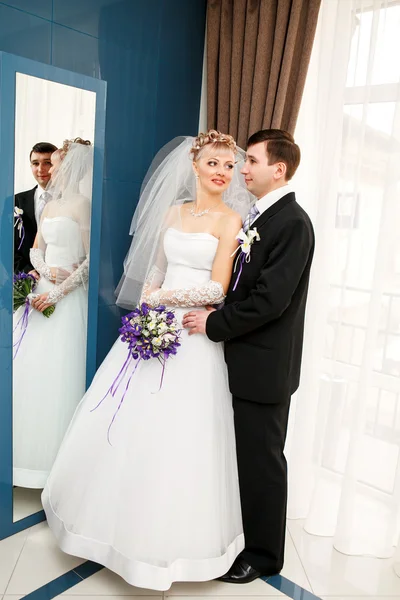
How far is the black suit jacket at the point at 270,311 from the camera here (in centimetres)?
211

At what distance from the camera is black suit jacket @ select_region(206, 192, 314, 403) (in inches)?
83.0

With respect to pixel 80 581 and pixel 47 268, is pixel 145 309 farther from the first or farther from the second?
pixel 80 581

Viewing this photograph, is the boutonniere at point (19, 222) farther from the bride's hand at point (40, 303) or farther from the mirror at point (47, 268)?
the bride's hand at point (40, 303)

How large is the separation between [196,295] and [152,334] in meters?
0.25

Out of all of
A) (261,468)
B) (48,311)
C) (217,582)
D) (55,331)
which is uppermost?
(48,311)

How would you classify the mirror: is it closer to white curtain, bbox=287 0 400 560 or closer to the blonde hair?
the blonde hair

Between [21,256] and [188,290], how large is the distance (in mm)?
758

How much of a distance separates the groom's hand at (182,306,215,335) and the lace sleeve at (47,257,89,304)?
637 millimetres

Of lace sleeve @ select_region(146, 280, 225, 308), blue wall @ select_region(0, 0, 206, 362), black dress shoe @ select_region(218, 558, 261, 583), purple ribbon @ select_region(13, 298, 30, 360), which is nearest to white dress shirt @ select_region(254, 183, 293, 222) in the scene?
lace sleeve @ select_region(146, 280, 225, 308)

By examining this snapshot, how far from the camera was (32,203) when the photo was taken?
237cm

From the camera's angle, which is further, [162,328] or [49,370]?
[49,370]

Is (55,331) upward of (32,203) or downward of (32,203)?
downward

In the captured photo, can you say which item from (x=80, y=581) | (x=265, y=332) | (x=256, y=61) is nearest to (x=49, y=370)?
(x=80, y=581)

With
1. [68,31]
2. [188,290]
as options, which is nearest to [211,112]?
[68,31]
